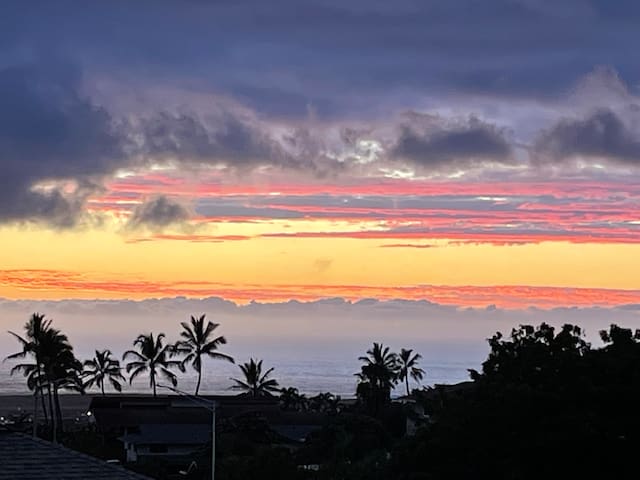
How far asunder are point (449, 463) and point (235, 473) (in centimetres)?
1201

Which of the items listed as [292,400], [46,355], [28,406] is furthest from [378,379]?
[28,406]

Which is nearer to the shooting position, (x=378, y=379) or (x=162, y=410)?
(x=162, y=410)

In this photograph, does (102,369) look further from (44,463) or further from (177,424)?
(44,463)

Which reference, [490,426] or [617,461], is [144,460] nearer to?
[490,426]

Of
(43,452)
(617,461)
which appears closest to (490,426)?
(617,461)

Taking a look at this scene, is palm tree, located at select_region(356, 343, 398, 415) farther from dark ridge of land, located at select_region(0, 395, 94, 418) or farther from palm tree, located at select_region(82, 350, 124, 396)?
dark ridge of land, located at select_region(0, 395, 94, 418)

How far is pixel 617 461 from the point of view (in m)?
37.1

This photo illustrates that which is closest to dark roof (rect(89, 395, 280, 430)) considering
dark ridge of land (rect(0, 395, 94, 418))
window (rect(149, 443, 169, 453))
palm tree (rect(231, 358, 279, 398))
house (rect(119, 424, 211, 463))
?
house (rect(119, 424, 211, 463))

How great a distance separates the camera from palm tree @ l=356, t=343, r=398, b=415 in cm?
9181

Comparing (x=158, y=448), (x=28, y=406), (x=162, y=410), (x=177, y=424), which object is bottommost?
(x=158, y=448)

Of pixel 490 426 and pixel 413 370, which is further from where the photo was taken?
pixel 413 370

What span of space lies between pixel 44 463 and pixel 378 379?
262 ft

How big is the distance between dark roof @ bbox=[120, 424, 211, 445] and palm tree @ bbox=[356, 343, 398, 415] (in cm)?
2009

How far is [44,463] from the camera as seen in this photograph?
22703 mm
